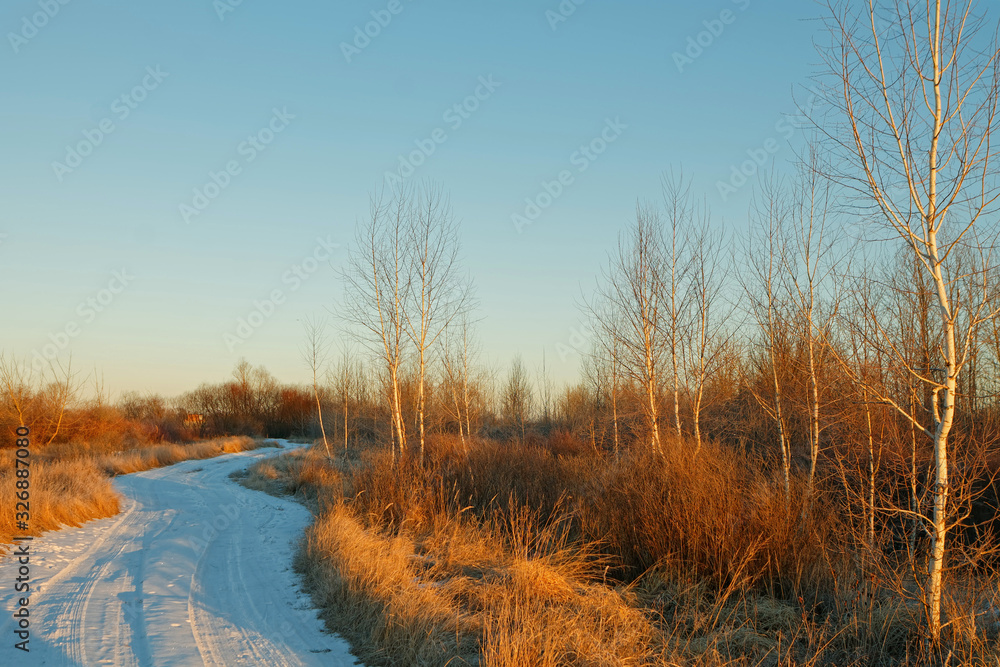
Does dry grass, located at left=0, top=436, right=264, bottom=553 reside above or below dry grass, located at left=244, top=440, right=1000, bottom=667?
above

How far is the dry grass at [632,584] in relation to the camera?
4.81 metres

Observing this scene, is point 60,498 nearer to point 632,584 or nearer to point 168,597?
point 168,597

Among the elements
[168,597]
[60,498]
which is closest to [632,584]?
[168,597]

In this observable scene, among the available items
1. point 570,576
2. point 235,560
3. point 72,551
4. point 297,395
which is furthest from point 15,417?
point 297,395

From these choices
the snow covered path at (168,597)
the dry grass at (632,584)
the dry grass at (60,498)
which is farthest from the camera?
the dry grass at (60,498)

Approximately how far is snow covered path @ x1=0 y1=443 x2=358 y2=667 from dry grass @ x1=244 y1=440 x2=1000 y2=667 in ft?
1.53

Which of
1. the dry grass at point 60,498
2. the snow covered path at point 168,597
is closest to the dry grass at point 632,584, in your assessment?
the snow covered path at point 168,597

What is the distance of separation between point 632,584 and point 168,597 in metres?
5.12

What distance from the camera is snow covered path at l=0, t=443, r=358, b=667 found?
492cm

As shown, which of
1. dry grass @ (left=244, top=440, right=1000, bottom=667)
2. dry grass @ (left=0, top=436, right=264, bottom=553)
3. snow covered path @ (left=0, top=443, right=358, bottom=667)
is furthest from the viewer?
dry grass @ (left=0, top=436, right=264, bottom=553)

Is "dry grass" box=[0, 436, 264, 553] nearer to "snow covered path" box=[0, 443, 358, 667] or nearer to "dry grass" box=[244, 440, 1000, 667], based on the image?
"snow covered path" box=[0, 443, 358, 667]

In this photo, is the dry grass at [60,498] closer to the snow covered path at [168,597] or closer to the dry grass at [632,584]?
the snow covered path at [168,597]

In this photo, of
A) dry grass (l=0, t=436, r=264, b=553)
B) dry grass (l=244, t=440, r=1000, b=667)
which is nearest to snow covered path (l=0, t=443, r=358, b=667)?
dry grass (l=0, t=436, r=264, b=553)

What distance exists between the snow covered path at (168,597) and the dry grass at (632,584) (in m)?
0.47
